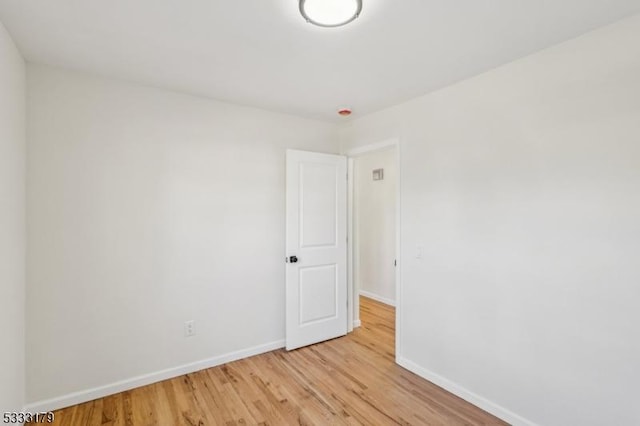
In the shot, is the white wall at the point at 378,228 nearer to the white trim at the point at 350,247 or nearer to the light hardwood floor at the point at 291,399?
the white trim at the point at 350,247

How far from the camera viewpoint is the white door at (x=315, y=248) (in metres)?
3.14

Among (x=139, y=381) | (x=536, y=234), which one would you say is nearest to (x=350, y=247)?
(x=536, y=234)

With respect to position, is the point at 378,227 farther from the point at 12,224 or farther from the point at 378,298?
the point at 12,224

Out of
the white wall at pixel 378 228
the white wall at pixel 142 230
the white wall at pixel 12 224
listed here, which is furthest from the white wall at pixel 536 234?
the white wall at pixel 12 224

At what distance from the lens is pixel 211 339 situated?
2.81m

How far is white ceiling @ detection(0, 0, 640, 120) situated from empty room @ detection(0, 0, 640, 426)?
2cm

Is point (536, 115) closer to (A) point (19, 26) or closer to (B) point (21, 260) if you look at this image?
(A) point (19, 26)

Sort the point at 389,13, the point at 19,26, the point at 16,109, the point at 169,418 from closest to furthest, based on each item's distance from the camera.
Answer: the point at 389,13, the point at 19,26, the point at 16,109, the point at 169,418

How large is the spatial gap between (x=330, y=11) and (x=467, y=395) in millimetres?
2690

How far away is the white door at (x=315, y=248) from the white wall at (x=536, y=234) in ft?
3.07

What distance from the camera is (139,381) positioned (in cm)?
246

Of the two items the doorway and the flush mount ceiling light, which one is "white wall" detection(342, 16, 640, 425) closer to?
the flush mount ceiling light

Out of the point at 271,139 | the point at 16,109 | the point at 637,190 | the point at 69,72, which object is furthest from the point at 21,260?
the point at 637,190

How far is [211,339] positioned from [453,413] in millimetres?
2030
